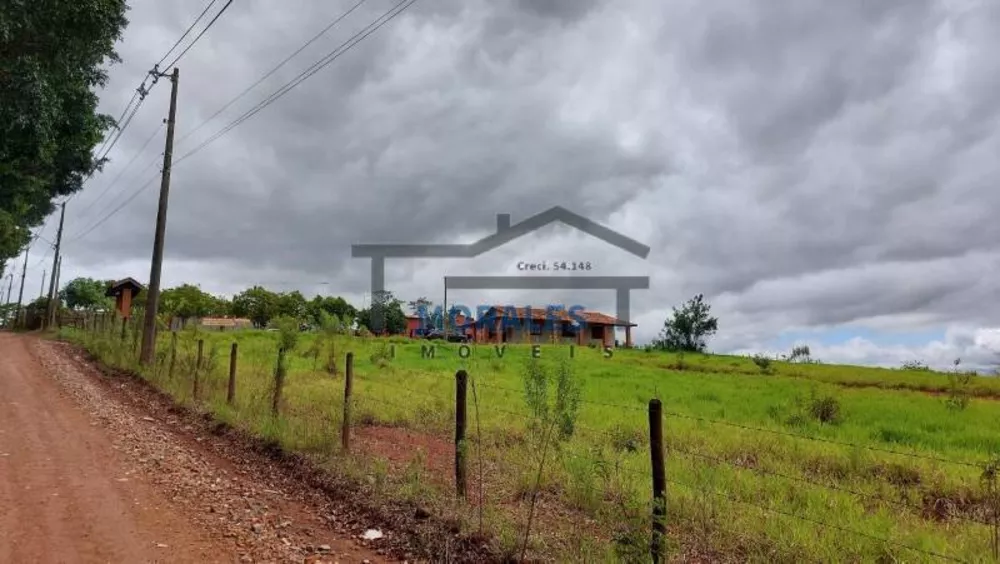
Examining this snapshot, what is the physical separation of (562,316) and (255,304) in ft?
152

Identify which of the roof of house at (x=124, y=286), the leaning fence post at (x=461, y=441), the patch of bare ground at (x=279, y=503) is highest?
the roof of house at (x=124, y=286)

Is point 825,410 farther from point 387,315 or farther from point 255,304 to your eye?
point 255,304

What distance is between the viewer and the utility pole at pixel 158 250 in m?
17.1

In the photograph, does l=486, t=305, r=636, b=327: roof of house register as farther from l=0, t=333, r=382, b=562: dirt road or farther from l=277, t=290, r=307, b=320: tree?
l=0, t=333, r=382, b=562: dirt road

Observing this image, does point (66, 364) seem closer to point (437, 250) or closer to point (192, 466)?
point (192, 466)

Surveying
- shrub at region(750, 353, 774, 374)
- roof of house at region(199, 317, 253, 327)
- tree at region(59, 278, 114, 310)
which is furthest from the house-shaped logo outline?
tree at region(59, 278, 114, 310)

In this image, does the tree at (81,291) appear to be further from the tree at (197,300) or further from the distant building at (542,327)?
the distant building at (542,327)

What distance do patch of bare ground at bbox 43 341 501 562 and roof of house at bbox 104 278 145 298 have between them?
1598 inches

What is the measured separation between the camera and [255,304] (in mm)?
78562

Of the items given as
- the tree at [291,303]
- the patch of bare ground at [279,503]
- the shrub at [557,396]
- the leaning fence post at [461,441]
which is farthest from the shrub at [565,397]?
the tree at [291,303]

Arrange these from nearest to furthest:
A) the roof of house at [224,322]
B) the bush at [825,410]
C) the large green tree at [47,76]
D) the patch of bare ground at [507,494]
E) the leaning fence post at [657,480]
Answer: the leaning fence post at [657,480]
the patch of bare ground at [507,494]
the large green tree at [47,76]
the bush at [825,410]
the roof of house at [224,322]

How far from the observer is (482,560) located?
4762 millimetres

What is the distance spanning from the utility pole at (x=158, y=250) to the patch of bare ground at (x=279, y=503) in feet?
26.0

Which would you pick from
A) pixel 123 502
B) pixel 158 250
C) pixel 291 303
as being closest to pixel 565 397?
pixel 123 502
